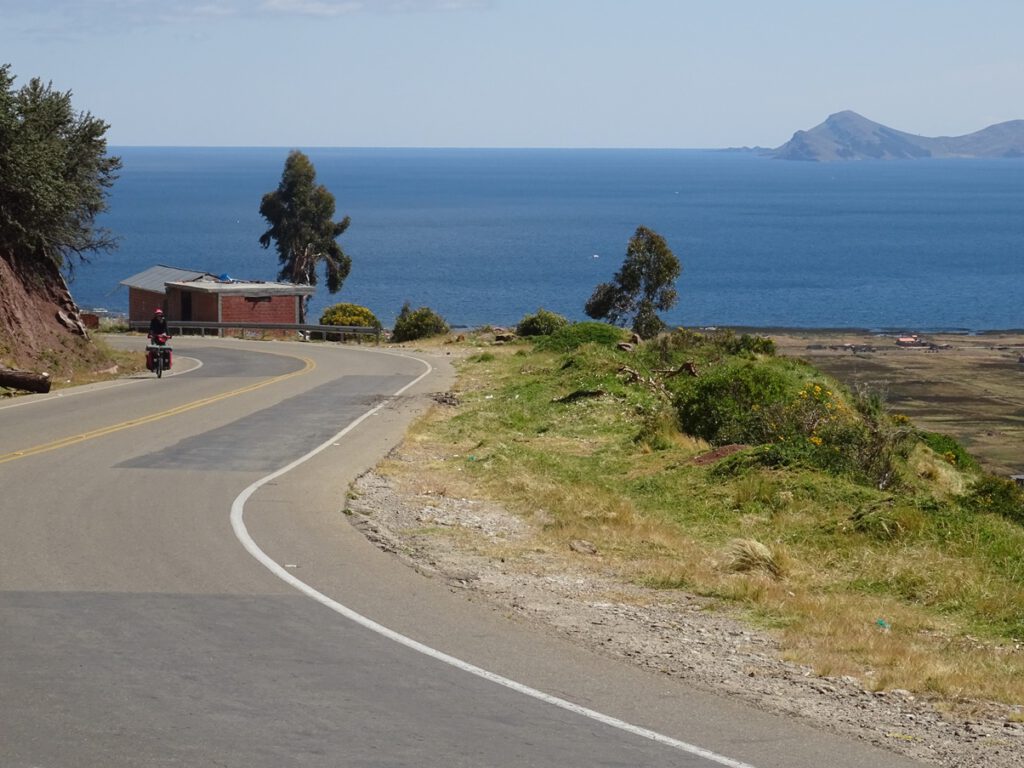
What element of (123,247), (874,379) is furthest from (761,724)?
(123,247)

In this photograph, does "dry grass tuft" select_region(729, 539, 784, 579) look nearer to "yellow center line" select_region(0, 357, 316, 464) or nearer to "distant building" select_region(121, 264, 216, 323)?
"yellow center line" select_region(0, 357, 316, 464)

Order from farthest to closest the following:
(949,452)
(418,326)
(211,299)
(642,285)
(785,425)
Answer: (642,285) → (211,299) → (418,326) → (949,452) → (785,425)

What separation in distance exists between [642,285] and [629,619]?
5688 centimetres

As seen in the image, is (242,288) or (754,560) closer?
(754,560)

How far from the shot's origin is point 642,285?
66.8 meters

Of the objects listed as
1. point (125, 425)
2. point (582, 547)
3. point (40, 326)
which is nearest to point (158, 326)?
point (40, 326)

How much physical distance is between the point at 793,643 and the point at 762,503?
5.93m

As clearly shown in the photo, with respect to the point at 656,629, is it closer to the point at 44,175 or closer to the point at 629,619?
the point at 629,619

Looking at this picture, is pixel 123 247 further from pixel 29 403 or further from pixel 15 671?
pixel 15 671

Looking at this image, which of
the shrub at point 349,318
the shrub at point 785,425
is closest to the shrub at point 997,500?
the shrub at point 785,425

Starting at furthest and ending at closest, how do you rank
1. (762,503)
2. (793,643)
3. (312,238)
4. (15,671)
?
(312,238) → (762,503) → (793,643) → (15,671)

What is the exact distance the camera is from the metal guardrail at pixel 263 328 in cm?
5606

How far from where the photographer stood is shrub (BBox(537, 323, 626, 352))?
3884 cm

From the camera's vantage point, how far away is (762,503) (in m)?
15.9
